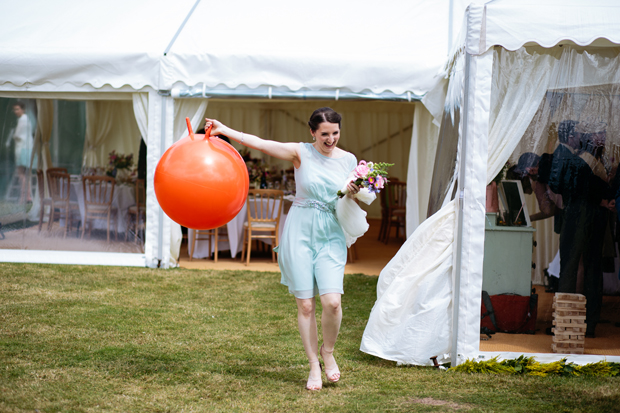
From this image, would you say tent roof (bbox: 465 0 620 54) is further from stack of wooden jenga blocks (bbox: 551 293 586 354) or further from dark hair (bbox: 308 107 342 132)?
stack of wooden jenga blocks (bbox: 551 293 586 354)

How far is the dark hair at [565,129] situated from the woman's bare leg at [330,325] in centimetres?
190

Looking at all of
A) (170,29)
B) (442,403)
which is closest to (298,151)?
(442,403)

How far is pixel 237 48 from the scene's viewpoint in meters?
6.71

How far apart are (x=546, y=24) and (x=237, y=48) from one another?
3.88 m

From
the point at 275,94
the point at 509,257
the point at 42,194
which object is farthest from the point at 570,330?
the point at 42,194

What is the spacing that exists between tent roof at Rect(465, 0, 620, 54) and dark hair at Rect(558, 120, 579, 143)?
1.82 feet

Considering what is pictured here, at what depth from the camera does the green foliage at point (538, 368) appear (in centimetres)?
371

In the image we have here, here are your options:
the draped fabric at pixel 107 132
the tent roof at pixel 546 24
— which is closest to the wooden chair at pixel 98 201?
the draped fabric at pixel 107 132

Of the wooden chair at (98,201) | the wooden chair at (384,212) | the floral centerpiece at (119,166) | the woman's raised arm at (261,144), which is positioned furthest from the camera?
the wooden chair at (384,212)

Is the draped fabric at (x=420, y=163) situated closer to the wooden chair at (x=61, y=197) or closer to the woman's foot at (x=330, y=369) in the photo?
the woman's foot at (x=330, y=369)

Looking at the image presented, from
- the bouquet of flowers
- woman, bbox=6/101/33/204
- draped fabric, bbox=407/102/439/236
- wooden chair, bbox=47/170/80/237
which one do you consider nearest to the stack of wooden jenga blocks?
the bouquet of flowers

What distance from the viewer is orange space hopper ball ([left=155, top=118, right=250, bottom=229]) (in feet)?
9.83

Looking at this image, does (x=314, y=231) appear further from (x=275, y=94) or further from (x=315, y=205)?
(x=275, y=94)

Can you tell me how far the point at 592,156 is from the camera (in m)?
4.04
